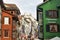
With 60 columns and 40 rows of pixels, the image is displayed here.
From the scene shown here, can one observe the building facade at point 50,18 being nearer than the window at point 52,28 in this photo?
Yes

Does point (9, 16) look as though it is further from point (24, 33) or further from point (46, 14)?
point (24, 33)

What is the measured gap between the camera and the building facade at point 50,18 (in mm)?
42275

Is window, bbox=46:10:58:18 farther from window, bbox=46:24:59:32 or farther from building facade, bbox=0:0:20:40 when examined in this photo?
building facade, bbox=0:0:20:40

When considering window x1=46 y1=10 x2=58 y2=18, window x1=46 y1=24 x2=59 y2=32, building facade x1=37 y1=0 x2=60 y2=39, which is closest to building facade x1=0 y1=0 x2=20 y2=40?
building facade x1=37 y1=0 x2=60 y2=39

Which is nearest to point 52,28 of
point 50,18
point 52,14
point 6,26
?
point 50,18

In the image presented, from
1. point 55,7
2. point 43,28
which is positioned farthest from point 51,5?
point 43,28

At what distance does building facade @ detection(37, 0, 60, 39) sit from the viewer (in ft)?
139

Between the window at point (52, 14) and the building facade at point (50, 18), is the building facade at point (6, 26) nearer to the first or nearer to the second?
the building facade at point (50, 18)

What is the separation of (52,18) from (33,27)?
3993 centimetres

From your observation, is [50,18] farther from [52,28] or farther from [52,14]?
[52,28]

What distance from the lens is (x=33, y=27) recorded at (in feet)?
271

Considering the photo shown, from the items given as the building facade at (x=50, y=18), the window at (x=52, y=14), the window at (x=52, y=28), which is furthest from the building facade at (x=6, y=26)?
the window at (x=52, y=14)

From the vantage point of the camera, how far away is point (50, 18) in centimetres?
4281

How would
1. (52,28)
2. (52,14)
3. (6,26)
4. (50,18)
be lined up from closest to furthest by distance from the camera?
(52,28), (50,18), (52,14), (6,26)
